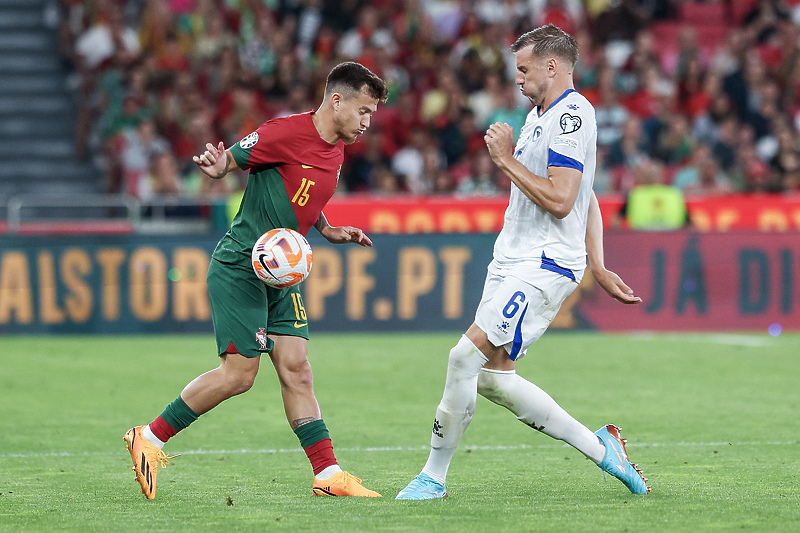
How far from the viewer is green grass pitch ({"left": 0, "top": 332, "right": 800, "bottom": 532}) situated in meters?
5.36

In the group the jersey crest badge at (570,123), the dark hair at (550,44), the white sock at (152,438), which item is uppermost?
the dark hair at (550,44)

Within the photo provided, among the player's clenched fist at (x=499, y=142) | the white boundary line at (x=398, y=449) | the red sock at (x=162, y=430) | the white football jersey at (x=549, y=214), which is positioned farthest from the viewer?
the white boundary line at (x=398, y=449)

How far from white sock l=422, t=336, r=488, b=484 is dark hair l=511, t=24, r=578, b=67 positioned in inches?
54.6

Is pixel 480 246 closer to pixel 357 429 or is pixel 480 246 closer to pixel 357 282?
pixel 357 282

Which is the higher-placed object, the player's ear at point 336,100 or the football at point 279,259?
the player's ear at point 336,100

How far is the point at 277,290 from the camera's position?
614cm

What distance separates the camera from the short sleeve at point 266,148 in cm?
594

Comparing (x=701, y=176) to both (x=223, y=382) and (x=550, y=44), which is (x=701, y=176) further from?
(x=223, y=382)

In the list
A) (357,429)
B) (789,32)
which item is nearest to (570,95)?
(357,429)

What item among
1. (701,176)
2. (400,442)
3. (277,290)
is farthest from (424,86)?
(277,290)

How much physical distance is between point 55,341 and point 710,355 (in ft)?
23.8

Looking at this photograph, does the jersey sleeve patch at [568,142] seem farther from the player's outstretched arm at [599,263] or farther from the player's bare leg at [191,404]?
the player's bare leg at [191,404]

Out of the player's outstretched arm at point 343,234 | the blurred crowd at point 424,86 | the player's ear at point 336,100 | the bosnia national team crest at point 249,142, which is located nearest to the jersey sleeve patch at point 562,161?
the player's ear at point 336,100

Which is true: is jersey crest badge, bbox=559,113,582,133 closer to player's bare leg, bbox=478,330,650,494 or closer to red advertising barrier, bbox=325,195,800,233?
player's bare leg, bbox=478,330,650,494
